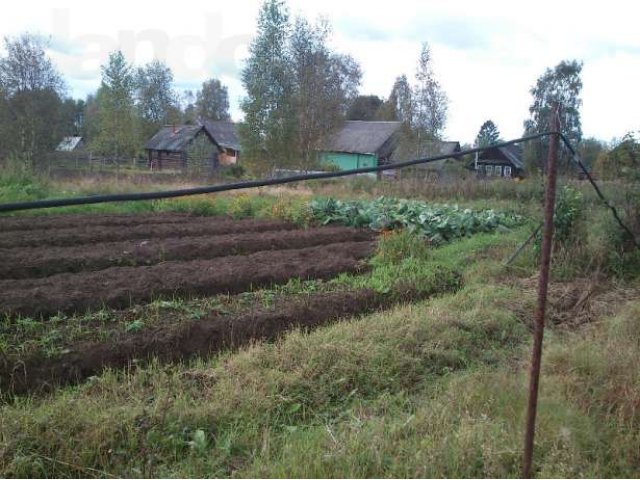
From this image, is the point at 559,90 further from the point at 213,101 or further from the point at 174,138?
the point at 213,101

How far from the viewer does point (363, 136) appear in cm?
3966

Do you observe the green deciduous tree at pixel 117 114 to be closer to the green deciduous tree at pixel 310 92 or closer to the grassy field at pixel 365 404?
the green deciduous tree at pixel 310 92

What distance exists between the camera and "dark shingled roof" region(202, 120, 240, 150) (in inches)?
1646

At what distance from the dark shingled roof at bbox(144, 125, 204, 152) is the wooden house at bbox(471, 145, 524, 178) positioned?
22.2 meters

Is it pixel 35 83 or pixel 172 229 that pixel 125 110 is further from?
pixel 172 229

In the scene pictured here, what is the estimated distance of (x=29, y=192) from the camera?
13984 mm

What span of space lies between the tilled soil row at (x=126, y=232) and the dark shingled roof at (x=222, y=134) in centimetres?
3083

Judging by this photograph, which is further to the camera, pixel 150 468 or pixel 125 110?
pixel 125 110

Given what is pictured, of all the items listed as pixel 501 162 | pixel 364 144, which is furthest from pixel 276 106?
pixel 501 162

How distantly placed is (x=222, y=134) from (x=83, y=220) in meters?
33.1

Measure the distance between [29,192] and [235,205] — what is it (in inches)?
235

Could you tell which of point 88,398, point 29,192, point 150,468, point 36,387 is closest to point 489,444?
point 150,468

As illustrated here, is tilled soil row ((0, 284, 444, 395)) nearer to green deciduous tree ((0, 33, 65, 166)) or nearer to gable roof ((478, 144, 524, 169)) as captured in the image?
green deciduous tree ((0, 33, 65, 166))

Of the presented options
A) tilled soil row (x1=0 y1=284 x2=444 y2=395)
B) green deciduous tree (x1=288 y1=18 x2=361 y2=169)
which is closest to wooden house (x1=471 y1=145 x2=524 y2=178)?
green deciduous tree (x1=288 y1=18 x2=361 y2=169)
